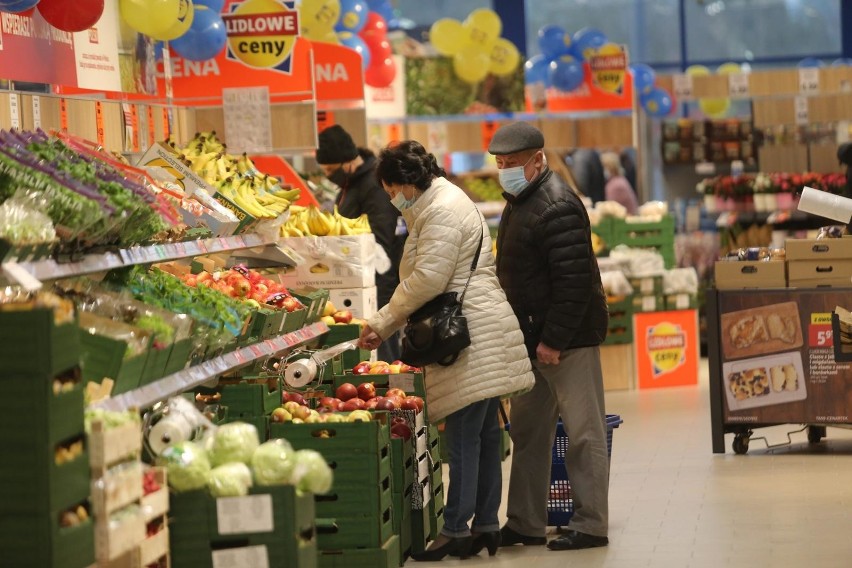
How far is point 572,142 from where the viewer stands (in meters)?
14.6

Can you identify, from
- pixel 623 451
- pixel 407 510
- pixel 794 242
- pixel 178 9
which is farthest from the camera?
pixel 623 451

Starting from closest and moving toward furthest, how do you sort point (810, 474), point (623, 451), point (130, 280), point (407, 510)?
point (130, 280) < point (407, 510) < point (810, 474) < point (623, 451)

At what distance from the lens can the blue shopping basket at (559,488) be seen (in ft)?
20.8

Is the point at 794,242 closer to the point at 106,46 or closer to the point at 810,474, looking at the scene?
the point at 810,474

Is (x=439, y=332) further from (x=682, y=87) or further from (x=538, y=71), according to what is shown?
(x=682, y=87)

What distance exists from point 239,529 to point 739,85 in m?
12.5

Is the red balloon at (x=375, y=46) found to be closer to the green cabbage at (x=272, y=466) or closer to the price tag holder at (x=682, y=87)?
the price tag holder at (x=682, y=87)

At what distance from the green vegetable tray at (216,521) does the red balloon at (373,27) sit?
843 cm

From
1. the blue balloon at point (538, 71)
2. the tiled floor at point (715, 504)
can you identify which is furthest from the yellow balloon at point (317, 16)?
the blue balloon at point (538, 71)

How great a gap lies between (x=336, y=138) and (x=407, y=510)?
11.1 ft

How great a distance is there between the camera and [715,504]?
22.3ft

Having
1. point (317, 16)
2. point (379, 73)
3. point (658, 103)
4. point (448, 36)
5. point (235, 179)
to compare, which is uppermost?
point (448, 36)

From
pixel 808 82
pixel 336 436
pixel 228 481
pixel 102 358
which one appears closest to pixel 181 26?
pixel 336 436

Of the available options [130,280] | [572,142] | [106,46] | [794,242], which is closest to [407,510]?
[130,280]
